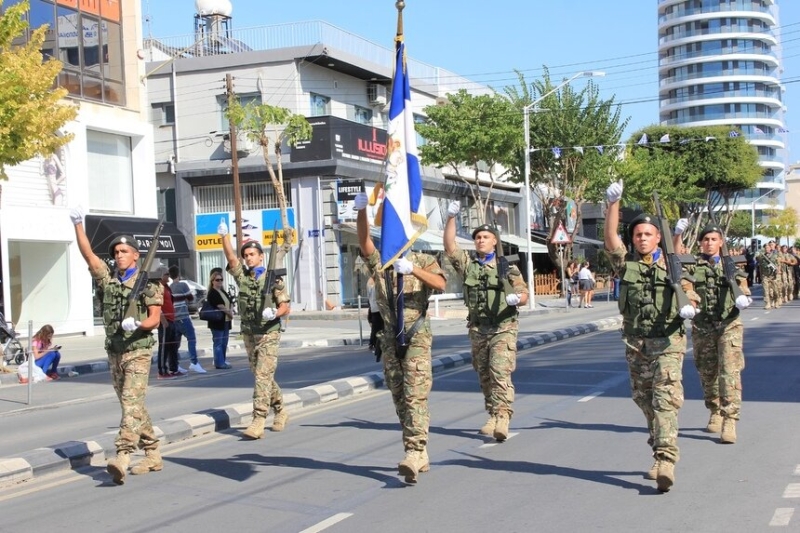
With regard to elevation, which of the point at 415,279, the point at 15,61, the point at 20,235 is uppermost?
the point at 15,61

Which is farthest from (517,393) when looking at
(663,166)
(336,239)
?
(663,166)

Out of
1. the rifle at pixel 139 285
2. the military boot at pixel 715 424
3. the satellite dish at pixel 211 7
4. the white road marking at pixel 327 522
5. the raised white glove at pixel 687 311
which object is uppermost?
the satellite dish at pixel 211 7

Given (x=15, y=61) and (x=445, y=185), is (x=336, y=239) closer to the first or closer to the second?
(x=445, y=185)

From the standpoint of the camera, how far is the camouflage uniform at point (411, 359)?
7258 mm

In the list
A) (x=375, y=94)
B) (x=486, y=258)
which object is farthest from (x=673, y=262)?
(x=375, y=94)

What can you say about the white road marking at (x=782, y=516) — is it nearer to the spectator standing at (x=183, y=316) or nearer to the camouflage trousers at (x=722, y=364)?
the camouflage trousers at (x=722, y=364)

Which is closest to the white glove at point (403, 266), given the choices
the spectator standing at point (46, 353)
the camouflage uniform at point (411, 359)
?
the camouflage uniform at point (411, 359)

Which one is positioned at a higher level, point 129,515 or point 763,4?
point 763,4

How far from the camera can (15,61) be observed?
672 inches

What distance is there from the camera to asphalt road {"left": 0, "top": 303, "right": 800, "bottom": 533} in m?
6.36

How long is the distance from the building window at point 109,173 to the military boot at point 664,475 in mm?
24244

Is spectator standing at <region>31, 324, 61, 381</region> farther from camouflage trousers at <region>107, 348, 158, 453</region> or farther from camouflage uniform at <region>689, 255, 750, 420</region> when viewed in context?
camouflage uniform at <region>689, 255, 750, 420</region>

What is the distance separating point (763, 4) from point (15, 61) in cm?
11740

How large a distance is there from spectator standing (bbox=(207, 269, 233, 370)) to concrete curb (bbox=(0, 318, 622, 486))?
4.12m
